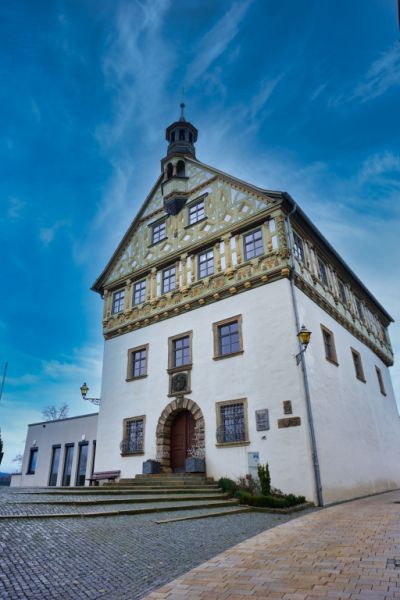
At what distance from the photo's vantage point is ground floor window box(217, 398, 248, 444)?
→ 14094 mm

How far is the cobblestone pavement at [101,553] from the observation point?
404 cm

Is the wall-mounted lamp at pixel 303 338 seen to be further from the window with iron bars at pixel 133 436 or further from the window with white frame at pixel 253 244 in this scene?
the window with iron bars at pixel 133 436

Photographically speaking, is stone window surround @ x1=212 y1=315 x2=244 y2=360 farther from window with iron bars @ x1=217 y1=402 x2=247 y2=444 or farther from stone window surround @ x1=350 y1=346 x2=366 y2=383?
stone window surround @ x1=350 y1=346 x2=366 y2=383

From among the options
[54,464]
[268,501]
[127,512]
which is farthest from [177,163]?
[54,464]

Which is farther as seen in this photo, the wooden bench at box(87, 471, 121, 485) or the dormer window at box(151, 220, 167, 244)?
the dormer window at box(151, 220, 167, 244)

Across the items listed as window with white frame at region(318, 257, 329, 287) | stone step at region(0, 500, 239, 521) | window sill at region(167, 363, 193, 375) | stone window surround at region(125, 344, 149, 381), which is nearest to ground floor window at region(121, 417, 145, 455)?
stone window surround at region(125, 344, 149, 381)

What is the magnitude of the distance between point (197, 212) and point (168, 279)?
11.0 ft

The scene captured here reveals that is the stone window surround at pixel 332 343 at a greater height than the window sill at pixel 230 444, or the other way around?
the stone window surround at pixel 332 343

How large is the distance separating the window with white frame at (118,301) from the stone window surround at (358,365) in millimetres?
11313

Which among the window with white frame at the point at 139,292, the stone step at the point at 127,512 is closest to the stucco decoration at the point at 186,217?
the window with white frame at the point at 139,292

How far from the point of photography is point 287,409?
43.1 ft

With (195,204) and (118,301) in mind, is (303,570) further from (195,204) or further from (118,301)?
(118,301)

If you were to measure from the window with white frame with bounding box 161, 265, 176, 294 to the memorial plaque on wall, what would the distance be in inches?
286

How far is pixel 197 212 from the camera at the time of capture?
1916 cm
